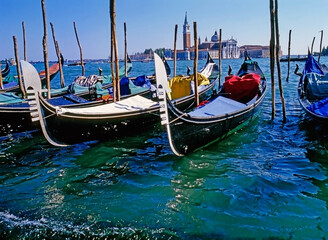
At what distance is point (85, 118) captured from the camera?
4.48 m

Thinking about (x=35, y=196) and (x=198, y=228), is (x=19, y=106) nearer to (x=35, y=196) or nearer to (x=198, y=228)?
(x=35, y=196)

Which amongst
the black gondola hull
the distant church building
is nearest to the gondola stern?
the black gondola hull

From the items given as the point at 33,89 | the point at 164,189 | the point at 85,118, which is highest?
the point at 33,89

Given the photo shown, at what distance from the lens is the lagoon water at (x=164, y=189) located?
2.53 metres

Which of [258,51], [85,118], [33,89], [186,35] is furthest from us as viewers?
[258,51]

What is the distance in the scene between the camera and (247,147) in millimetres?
4676

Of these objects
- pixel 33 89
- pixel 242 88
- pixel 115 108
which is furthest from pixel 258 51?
pixel 33 89

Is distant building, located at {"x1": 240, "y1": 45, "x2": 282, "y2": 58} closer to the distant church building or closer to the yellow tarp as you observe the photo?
the distant church building

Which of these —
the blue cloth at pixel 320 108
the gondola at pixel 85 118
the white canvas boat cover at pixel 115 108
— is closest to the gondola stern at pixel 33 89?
the gondola at pixel 85 118

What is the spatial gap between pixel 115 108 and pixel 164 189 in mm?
2180

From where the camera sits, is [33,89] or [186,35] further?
[186,35]

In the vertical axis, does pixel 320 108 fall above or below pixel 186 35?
below

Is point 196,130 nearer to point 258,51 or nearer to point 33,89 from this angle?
point 33,89

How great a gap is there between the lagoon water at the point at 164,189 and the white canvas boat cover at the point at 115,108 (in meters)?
0.52
